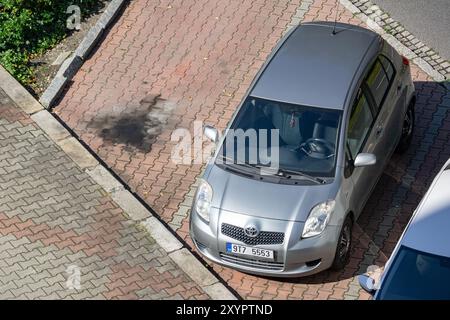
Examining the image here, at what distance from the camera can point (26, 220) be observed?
531 inches

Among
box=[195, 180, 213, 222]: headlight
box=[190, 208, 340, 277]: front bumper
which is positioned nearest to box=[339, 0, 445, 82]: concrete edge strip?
box=[190, 208, 340, 277]: front bumper

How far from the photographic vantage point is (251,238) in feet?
39.7

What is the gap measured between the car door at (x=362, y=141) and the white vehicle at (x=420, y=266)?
1.54 m

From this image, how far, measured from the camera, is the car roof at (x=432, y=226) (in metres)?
11.1

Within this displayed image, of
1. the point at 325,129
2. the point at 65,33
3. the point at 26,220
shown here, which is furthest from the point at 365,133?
the point at 65,33

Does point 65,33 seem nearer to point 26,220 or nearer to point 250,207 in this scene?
point 26,220

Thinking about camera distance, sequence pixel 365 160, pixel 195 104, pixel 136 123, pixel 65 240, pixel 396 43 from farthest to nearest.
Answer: pixel 396 43 → pixel 195 104 → pixel 136 123 → pixel 65 240 → pixel 365 160

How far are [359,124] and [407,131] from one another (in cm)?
156

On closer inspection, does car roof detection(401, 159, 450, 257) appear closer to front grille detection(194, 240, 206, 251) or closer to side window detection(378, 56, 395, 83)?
front grille detection(194, 240, 206, 251)

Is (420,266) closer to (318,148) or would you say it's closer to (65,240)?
(318,148)

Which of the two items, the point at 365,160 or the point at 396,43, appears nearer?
the point at 365,160

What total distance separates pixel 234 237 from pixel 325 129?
169cm

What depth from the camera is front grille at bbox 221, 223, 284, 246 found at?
39.5 ft

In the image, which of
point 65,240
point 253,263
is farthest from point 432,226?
point 65,240
